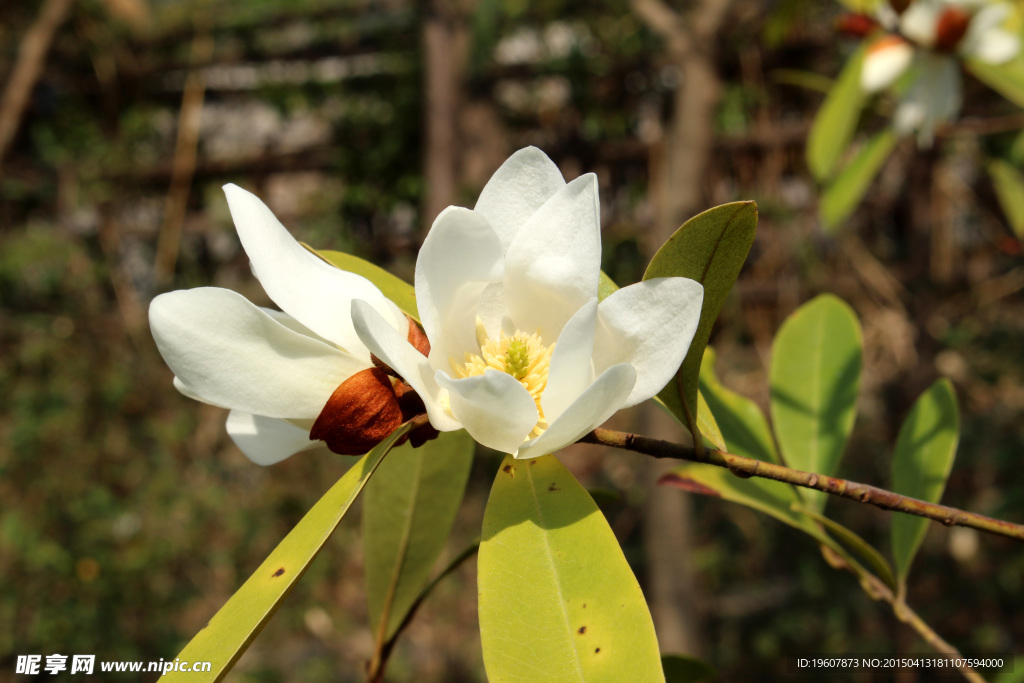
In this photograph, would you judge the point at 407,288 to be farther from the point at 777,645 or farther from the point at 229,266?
the point at 229,266

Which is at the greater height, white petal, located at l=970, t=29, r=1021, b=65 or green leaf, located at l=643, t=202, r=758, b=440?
white petal, located at l=970, t=29, r=1021, b=65

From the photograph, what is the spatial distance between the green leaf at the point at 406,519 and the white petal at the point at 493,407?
230 millimetres

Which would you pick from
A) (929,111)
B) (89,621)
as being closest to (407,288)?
(929,111)

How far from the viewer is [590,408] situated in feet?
1.00

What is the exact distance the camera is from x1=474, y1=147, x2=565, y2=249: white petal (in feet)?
1.21

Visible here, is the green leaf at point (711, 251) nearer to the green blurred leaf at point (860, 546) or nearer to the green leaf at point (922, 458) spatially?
the green blurred leaf at point (860, 546)

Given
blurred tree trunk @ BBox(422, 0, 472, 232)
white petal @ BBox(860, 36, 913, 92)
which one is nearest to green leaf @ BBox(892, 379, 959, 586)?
white petal @ BBox(860, 36, 913, 92)

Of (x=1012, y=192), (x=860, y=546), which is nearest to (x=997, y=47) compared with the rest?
(x=1012, y=192)

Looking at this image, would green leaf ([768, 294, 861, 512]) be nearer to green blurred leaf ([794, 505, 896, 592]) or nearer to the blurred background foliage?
green blurred leaf ([794, 505, 896, 592])

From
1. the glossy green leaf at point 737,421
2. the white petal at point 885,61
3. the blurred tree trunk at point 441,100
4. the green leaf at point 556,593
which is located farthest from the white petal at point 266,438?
the blurred tree trunk at point 441,100

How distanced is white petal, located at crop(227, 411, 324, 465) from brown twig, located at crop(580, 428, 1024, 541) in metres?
0.16

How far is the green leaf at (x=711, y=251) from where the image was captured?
1.11 feet

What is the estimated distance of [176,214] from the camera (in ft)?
8.70

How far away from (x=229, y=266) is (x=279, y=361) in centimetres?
265
